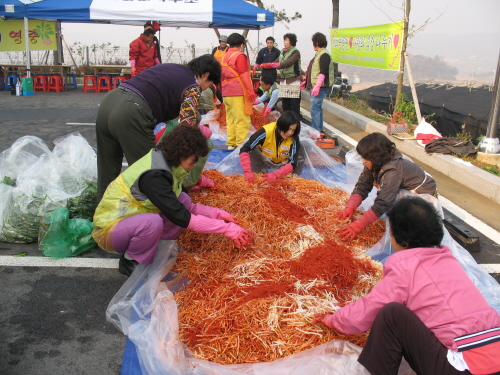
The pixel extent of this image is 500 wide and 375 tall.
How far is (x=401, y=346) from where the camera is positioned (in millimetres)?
1740

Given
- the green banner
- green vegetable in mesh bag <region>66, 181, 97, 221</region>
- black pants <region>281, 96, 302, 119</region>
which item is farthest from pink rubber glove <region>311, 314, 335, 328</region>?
the green banner

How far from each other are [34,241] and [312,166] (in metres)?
2.85

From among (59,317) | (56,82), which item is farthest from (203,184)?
(56,82)

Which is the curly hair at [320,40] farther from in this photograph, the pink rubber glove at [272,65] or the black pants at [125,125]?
the black pants at [125,125]

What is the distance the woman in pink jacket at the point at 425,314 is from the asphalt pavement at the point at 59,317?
1.26 meters

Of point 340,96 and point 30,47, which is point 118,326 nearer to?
point 340,96

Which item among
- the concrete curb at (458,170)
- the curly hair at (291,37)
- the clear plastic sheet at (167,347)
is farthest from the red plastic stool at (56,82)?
the clear plastic sheet at (167,347)

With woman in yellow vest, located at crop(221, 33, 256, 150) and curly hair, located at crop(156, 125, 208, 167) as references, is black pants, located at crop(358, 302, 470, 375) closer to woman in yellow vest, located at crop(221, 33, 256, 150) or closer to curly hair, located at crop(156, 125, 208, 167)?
curly hair, located at crop(156, 125, 208, 167)

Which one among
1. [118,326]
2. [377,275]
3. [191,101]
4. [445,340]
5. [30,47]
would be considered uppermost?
[30,47]

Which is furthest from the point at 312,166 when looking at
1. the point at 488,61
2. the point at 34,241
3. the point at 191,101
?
the point at 488,61

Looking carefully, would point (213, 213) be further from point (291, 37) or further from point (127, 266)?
point (291, 37)

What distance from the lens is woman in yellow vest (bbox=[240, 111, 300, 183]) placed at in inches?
→ 163

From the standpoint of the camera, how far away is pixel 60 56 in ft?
47.5

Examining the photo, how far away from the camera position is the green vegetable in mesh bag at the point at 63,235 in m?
3.08
